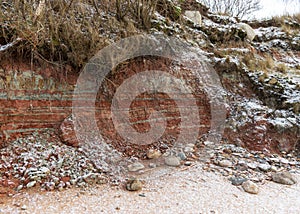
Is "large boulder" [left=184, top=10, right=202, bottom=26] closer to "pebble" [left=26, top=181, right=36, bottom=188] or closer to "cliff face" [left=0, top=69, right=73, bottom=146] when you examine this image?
"cliff face" [left=0, top=69, right=73, bottom=146]

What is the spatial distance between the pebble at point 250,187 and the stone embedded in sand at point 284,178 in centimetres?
36

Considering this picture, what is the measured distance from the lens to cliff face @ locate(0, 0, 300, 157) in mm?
1896

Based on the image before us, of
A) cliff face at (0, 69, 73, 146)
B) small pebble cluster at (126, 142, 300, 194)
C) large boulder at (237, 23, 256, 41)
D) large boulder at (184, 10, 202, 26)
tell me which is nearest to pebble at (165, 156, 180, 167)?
small pebble cluster at (126, 142, 300, 194)

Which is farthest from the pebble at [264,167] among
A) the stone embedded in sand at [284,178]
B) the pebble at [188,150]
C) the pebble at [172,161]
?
the pebble at [172,161]

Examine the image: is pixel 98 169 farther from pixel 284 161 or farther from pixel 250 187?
pixel 284 161

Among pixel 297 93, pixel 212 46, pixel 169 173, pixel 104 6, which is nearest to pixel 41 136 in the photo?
pixel 169 173

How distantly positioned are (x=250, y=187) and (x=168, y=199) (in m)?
0.73

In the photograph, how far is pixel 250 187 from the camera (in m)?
1.75

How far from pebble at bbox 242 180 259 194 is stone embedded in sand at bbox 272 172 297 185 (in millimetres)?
356

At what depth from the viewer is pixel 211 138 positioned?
2.52 m

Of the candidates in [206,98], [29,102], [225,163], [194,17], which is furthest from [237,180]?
[194,17]

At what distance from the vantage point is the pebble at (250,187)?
1.73 meters

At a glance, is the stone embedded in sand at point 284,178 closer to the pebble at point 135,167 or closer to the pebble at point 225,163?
the pebble at point 225,163

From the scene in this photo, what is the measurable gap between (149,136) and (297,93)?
231 cm
